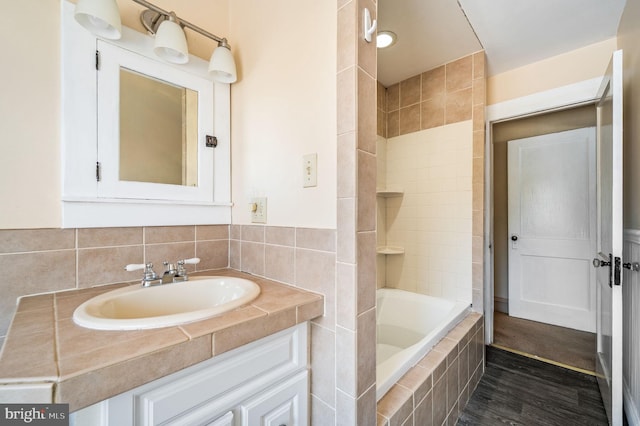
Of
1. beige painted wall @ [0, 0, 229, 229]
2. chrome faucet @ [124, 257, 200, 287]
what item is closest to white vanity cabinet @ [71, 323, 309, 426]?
chrome faucet @ [124, 257, 200, 287]

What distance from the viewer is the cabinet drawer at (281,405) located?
2.52ft

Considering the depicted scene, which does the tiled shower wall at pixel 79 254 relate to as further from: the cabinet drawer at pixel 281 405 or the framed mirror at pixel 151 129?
the cabinet drawer at pixel 281 405

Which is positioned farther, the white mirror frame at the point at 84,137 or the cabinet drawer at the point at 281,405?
the white mirror frame at the point at 84,137

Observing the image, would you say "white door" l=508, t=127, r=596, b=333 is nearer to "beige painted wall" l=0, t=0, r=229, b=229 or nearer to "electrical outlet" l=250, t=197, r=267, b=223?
"electrical outlet" l=250, t=197, r=267, b=223

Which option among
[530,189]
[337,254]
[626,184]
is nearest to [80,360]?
[337,254]

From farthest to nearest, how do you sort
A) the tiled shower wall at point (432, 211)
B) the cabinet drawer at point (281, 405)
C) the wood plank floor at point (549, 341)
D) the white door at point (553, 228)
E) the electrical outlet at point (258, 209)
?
the white door at point (553, 228), the tiled shower wall at point (432, 211), the wood plank floor at point (549, 341), the electrical outlet at point (258, 209), the cabinet drawer at point (281, 405)

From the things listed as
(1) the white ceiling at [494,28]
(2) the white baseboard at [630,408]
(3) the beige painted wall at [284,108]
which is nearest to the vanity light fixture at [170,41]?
(3) the beige painted wall at [284,108]

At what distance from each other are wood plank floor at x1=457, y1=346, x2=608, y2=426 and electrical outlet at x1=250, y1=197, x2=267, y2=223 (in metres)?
1.57

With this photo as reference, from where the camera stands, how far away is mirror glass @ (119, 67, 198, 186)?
108 centimetres

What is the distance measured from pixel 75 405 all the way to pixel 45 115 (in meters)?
0.98

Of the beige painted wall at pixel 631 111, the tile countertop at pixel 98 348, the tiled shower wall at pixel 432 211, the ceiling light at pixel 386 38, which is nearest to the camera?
the tile countertop at pixel 98 348

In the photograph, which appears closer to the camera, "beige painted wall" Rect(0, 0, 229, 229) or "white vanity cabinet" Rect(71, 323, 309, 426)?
"white vanity cabinet" Rect(71, 323, 309, 426)

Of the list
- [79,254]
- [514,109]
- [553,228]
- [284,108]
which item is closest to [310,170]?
[284,108]

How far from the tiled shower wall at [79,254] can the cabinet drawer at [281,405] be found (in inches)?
27.4
